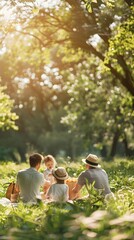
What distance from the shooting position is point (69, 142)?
76.6 m

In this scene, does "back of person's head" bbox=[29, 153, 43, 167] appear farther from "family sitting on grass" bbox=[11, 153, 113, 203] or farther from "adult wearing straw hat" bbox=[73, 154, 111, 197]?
"adult wearing straw hat" bbox=[73, 154, 111, 197]

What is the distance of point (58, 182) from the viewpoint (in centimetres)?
1183

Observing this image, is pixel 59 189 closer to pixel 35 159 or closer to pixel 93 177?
pixel 93 177

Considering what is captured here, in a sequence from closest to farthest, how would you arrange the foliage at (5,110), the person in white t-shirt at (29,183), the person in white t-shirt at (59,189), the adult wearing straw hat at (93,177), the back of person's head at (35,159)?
the person in white t-shirt at (59,189) → the adult wearing straw hat at (93,177) → the person in white t-shirt at (29,183) → the back of person's head at (35,159) → the foliage at (5,110)

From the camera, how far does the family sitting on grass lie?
11.6 m

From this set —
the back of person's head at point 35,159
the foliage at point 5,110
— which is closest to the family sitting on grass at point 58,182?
the back of person's head at point 35,159

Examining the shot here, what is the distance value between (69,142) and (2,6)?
57.5 meters

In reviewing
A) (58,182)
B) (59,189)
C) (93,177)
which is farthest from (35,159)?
(93,177)

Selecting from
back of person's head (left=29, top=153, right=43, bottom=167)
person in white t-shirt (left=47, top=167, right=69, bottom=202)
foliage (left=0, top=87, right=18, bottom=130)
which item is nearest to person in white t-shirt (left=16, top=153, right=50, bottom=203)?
back of person's head (left=29, top=153, right=43, bottom=167)

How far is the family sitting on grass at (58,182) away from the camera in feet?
38.2

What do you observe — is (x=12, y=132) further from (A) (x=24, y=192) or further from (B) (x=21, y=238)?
(B) (x=21, y=238)

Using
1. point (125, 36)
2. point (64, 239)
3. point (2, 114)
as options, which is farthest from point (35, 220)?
point (2, 114)

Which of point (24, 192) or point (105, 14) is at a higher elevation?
point (105, 14)

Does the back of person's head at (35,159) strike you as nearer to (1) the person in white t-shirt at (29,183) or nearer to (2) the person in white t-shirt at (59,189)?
(1) the person in white t-shirt at (29,183)
